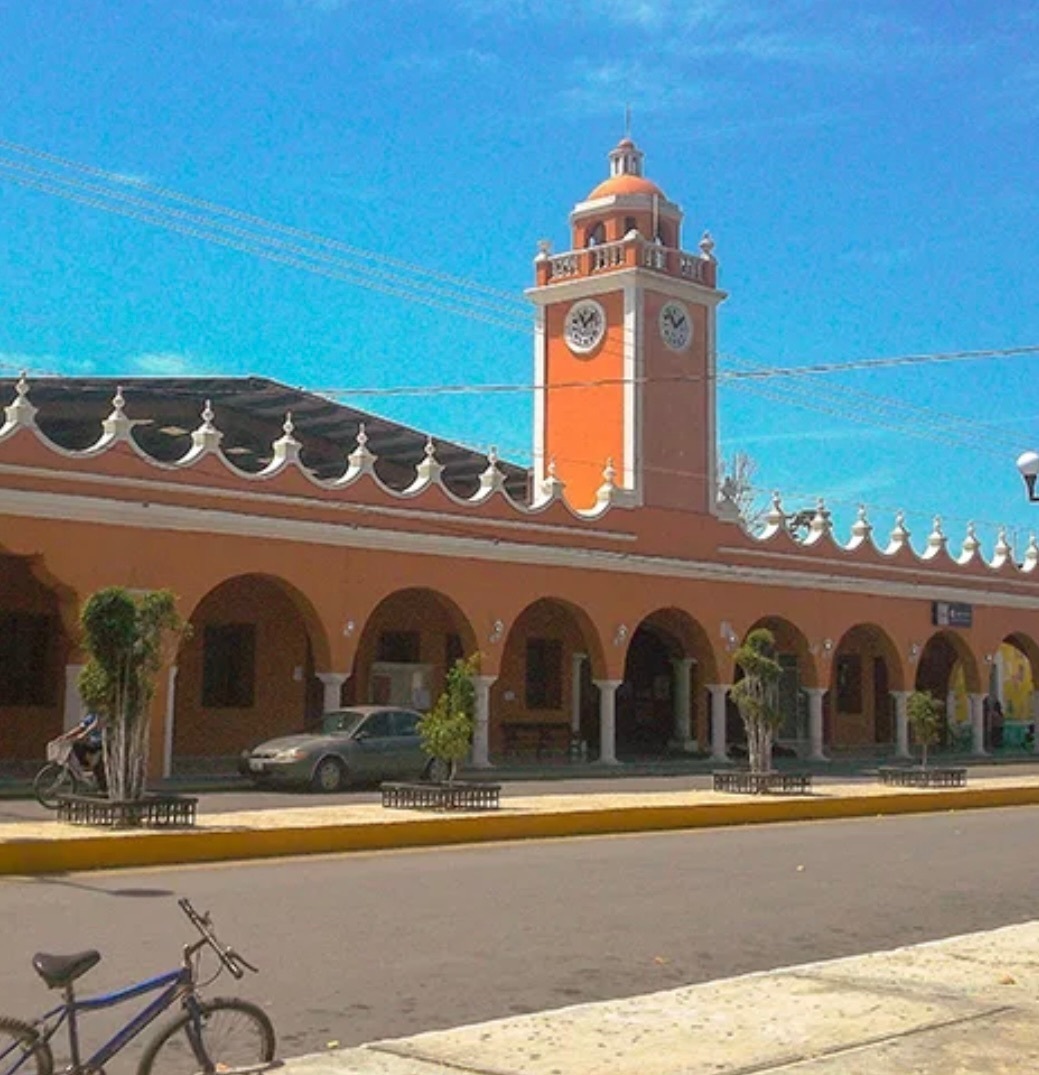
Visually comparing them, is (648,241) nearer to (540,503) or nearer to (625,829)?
(540,503)

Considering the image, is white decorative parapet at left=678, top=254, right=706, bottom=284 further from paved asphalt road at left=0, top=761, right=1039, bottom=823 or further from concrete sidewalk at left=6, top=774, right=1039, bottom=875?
concrete sidewalk at left=6, top=774, right=1039, bottom=875

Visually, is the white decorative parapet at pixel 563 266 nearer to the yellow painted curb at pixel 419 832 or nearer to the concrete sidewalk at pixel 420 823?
the concrete sidewalk at pixel 420 823

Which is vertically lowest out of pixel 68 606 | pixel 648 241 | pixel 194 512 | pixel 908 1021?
pixel 908 1021

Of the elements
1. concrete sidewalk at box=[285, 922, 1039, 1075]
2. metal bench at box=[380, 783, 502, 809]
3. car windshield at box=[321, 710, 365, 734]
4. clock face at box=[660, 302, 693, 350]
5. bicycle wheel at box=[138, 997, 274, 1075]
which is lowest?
concrete sidewalk at box=[285, 922, 1039, 1075]

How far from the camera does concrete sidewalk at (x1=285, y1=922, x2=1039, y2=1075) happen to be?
6148 mm

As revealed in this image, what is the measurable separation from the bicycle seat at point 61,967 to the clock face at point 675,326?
30607 millimetres

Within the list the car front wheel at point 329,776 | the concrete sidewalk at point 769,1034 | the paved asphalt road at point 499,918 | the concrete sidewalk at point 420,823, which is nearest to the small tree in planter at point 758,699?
the concrete sidewalk at point 420,823

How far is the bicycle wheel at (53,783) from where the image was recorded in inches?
696

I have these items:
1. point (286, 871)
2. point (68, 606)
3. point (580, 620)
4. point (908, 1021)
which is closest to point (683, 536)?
point (580, 620)

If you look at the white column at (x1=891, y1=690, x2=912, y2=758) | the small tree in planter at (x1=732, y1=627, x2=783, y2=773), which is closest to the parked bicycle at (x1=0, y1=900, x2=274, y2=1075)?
the small tree in planter at (x1=732, y1=627, x2=783, y2=773)

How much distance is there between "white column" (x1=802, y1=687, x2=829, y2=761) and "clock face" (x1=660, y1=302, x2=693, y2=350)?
28.2 ft

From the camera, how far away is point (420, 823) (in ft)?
52.0

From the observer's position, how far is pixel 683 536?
33156 millimetres

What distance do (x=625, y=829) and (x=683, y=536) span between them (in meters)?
15.8
